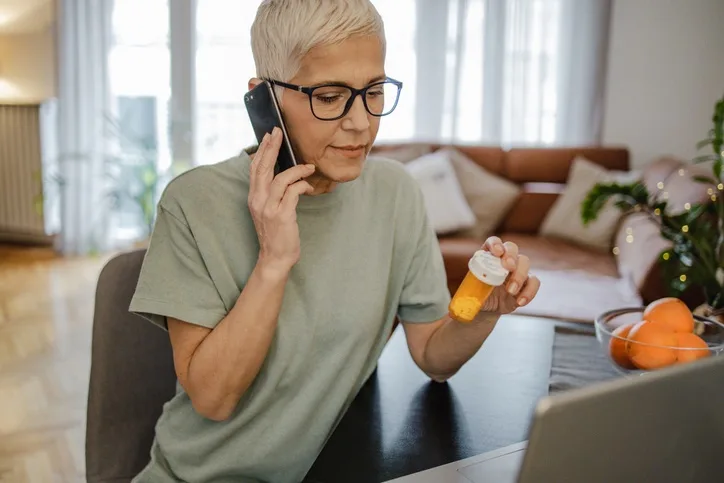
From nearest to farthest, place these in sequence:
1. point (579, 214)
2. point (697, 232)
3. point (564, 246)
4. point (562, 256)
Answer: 1. point (697, 232)
2. point (562, 256)
3. point (564, 246)
4. point (579, 214)

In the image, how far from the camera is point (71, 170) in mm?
5188

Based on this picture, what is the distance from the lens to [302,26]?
930 millimetres

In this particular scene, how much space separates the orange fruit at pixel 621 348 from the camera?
100cm

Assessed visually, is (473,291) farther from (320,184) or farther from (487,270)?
(320,184)

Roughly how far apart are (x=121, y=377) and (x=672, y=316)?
805mm

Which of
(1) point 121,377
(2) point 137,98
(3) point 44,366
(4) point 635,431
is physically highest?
(2) point 137,98

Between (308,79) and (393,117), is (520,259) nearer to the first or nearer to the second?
(308,79)

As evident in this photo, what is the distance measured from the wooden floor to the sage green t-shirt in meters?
1.37

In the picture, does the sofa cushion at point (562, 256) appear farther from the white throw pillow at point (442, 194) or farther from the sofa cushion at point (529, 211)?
the white throw pillow at point (442, 194)

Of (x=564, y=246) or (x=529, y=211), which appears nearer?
(x=564, y=246)

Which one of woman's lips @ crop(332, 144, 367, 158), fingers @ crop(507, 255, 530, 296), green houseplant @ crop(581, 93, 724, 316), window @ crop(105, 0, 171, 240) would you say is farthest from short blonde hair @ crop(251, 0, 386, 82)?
window @ crop(105, 0, 171, 240)

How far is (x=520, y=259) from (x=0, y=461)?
196cm

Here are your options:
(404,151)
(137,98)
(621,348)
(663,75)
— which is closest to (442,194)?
(404,151)

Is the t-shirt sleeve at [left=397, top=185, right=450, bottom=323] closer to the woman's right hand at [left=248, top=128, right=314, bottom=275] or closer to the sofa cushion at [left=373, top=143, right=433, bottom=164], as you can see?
the woman's right hand at [left=248, top=128, right=314, bottom=275]
